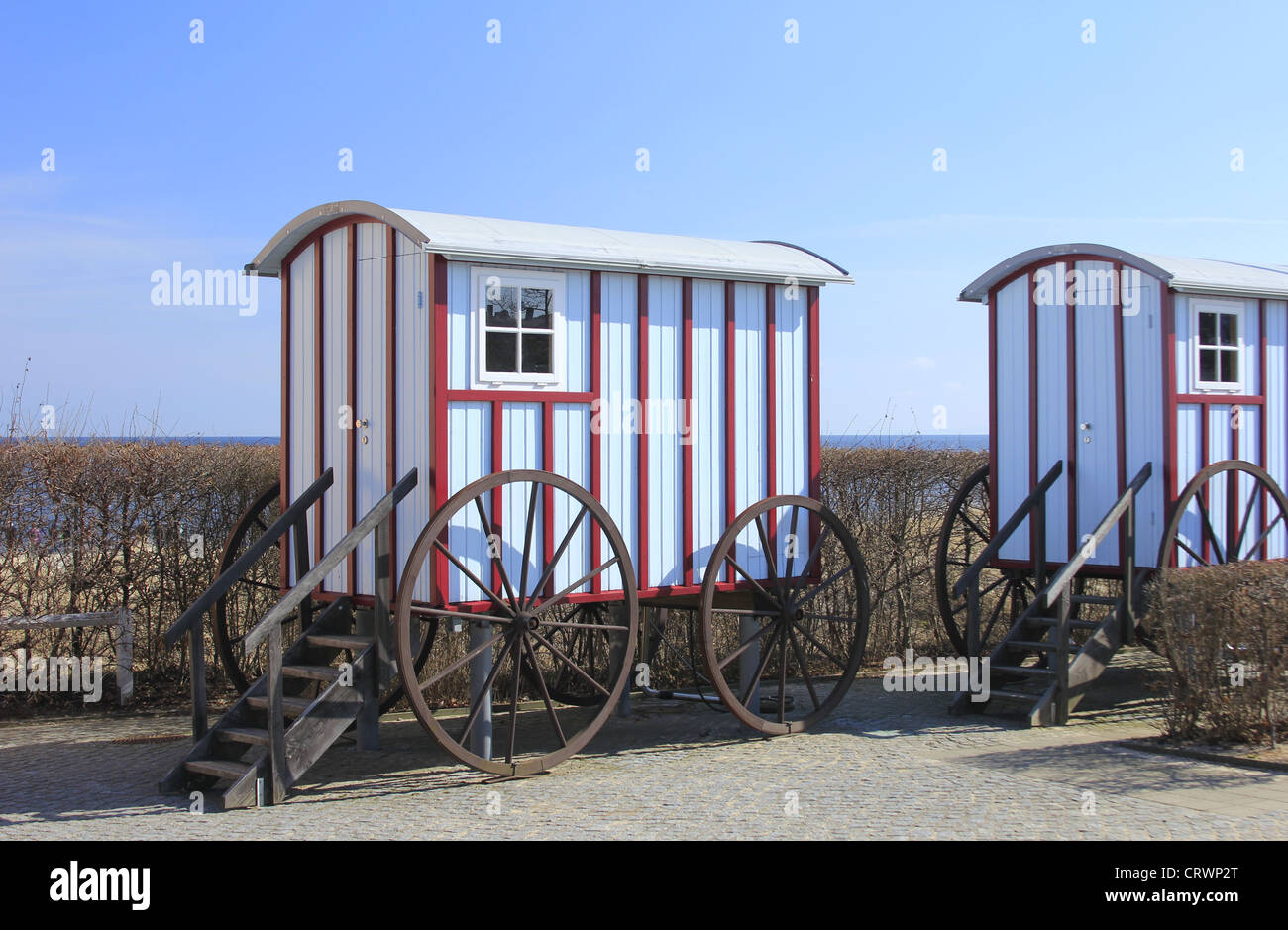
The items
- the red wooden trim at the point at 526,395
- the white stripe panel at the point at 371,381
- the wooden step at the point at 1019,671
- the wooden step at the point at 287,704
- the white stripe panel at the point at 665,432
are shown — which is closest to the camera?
the wooden step at the point at 287,704

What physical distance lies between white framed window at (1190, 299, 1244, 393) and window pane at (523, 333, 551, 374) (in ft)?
19.3

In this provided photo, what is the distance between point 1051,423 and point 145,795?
838 cm

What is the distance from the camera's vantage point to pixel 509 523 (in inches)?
353

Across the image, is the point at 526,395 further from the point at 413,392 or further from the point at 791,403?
the point at 791,403

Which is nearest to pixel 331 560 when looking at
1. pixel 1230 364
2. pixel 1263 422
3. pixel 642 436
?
pixel 642 436

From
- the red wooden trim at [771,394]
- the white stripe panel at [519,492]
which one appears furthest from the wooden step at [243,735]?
the red wooden trim at [771,394]

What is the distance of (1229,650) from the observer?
29.8ft

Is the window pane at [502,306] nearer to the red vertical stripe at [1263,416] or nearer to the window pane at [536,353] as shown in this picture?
the window pane at [536,353]

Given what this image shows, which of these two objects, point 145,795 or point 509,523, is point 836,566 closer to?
point 509,523

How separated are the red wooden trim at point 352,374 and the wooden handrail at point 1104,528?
5.62 m

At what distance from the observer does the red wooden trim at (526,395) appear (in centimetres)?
873

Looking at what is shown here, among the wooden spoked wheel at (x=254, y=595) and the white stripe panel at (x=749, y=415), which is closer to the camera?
the white stripe panel at (x=749, y=415)
